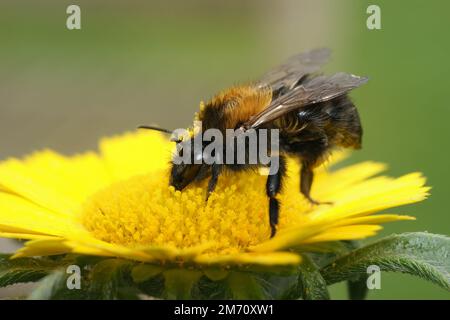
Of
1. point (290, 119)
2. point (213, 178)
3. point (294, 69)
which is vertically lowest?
point (213, 178)

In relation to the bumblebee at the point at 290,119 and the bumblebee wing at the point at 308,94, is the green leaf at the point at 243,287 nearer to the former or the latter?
the bumblebee at the point at 290,119

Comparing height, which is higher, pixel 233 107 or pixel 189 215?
pixel 233 107

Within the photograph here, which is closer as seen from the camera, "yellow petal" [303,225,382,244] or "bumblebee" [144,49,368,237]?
"yellow petal" [303,225,382,244]

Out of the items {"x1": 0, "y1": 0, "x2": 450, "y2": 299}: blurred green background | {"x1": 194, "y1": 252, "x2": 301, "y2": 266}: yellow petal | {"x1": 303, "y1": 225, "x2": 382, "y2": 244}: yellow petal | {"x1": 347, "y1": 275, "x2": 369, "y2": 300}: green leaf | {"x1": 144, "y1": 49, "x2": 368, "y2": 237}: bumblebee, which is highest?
{"x1": 0, "y1": 0, "x2": 450, "y2": 299}: blurred green background

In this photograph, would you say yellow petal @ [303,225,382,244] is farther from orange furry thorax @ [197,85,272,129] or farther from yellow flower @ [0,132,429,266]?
orange furry thorax @ [197,85,272,129]

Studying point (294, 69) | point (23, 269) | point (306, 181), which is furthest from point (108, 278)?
point (294, 69)

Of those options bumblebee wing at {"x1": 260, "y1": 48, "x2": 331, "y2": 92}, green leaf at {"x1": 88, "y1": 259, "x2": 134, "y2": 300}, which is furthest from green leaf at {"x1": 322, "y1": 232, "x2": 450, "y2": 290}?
bumblebee wing at {"x1": 260, "y1": 48, "x2": 331, "y2": 92}

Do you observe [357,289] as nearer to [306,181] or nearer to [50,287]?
[306,181]
